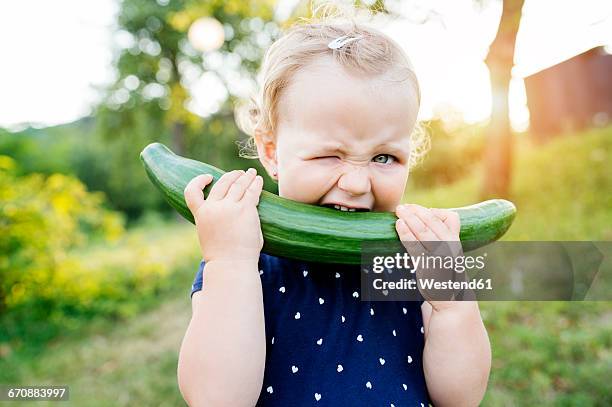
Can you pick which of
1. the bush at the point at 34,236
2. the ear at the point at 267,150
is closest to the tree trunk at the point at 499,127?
the bush at the point at 34,236

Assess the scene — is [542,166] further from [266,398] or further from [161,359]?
[266,398]

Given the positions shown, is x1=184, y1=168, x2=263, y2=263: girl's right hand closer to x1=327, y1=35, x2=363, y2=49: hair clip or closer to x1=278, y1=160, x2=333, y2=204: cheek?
x1=278, y1=160, x2=333, y2=204: cheek

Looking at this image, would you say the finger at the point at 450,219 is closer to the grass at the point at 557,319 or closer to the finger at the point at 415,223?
the finger at the point at 415,223

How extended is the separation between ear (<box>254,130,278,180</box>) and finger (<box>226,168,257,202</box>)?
0.58ft

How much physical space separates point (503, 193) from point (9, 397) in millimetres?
6063

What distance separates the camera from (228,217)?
57.7 inches

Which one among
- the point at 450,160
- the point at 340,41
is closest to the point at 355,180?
the point at 340,41

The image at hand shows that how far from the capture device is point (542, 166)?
841cm

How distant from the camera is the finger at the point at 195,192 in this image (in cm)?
153

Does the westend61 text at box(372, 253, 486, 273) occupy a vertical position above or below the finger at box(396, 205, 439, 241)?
below


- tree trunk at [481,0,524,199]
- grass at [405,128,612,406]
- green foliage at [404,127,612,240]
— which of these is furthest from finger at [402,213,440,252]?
tree trunk at [481,0,524,199]

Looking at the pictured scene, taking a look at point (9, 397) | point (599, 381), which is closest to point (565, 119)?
point (599, 381)

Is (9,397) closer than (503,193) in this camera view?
Yes

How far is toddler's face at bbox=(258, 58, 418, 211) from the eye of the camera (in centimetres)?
151
